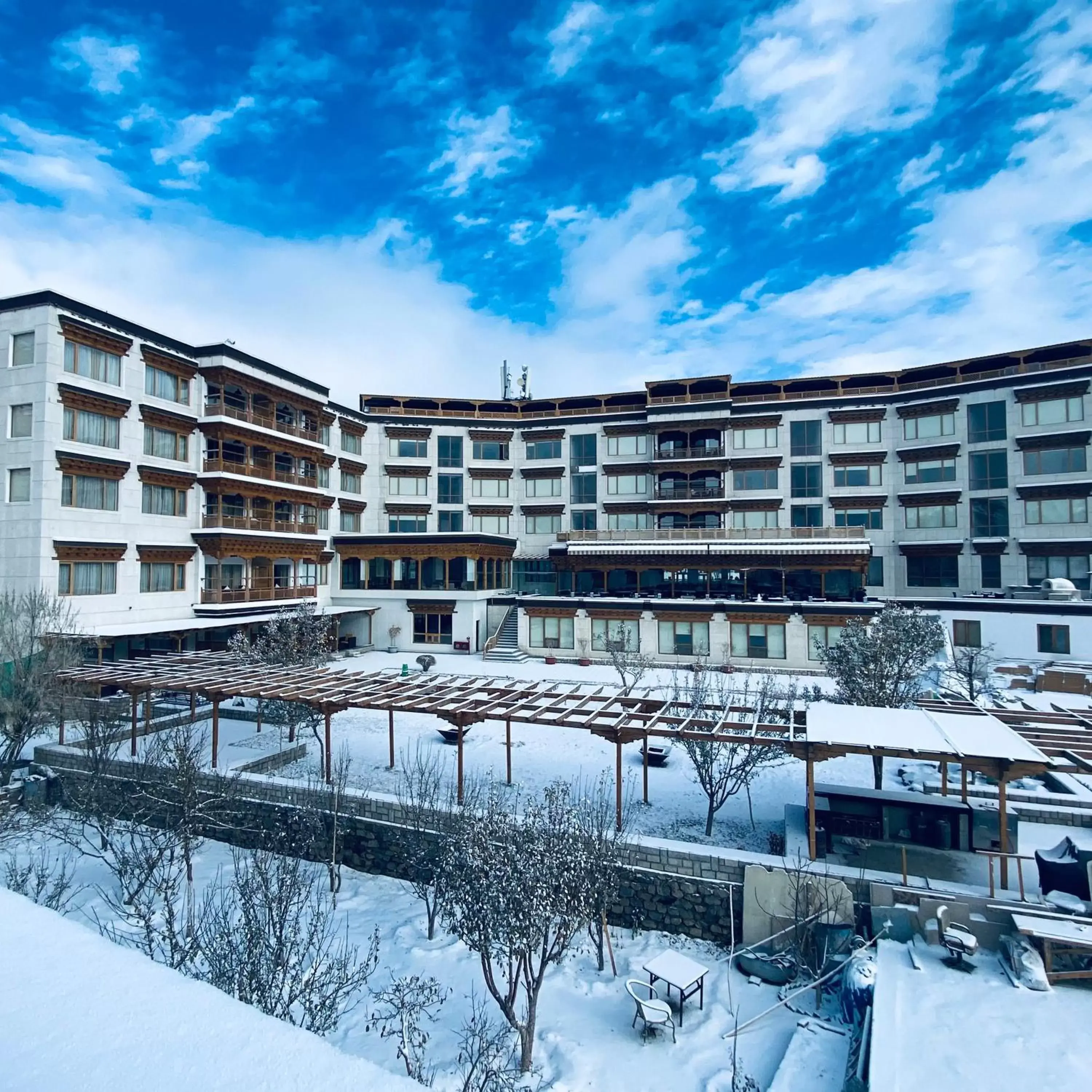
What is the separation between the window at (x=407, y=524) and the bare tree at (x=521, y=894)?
36.7 metres

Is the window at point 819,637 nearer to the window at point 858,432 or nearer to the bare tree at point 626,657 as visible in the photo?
Result: the bare tree at point 626,657

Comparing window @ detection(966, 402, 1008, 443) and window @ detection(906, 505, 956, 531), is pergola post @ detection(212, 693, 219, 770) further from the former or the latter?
window @ detection(966, 402, 1008, 443)

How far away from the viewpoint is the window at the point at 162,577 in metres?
30.2

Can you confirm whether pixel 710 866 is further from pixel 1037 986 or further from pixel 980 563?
pixel 980 563

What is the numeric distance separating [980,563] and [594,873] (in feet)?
120

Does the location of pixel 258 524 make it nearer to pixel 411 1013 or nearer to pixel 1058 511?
pixel 411 1013

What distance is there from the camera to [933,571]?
39969 mm

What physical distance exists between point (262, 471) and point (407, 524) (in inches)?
497

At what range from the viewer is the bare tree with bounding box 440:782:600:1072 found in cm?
1052

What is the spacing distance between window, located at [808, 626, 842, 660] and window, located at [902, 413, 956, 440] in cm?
1517

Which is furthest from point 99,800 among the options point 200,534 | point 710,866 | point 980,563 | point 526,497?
point 980,563

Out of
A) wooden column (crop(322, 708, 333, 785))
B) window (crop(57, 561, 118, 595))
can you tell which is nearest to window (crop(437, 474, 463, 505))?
window (crop(57, 561, 118, 595))

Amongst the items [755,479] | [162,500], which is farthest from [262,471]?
[755,479]

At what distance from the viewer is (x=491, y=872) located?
10.7 meters
